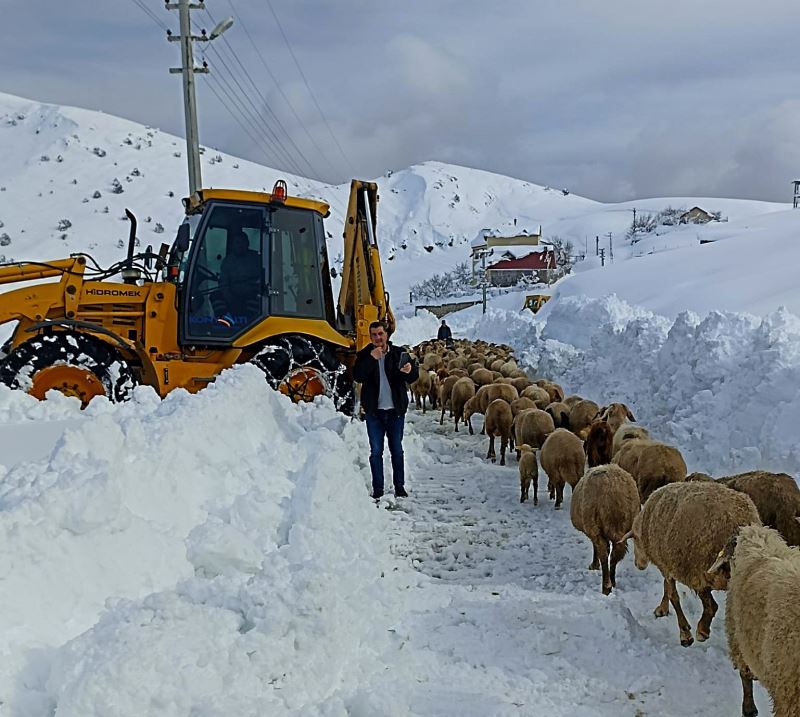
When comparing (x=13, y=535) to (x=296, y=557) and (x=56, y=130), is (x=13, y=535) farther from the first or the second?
(x=56, y=130)

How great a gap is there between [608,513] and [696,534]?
1.20 meters

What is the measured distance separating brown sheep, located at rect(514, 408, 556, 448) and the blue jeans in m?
1.68

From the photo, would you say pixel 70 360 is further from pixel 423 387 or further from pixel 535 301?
pixel 535 301

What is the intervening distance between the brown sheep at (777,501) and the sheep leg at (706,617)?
98 cm

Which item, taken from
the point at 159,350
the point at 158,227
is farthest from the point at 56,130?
the point at 159,350

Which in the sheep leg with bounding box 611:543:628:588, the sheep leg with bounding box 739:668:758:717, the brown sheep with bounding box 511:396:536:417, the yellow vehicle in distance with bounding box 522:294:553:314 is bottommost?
the sheep leg with bounding box 739:668:758:717

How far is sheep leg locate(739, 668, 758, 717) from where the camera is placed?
372 cm

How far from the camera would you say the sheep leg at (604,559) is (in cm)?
545

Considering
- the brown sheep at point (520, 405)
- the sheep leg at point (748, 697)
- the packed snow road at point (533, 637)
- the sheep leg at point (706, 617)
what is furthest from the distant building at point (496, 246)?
the sheep leg at point (748, 697)

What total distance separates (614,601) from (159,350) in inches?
242

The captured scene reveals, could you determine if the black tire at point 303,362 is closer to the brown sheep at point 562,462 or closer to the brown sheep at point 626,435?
the brown sheep at point 562,462

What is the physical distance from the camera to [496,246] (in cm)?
7669

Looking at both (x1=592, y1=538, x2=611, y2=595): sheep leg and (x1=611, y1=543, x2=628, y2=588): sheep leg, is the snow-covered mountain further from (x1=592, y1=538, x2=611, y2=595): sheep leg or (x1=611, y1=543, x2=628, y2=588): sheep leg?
(x1=611, y1=543, x2=628, y2=588): sheep leg

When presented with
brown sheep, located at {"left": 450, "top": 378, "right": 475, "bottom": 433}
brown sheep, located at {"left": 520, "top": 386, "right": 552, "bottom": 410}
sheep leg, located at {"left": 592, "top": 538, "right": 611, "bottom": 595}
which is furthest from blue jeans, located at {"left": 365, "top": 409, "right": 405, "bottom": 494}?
brown sheep, located at {"left": 450, "top": 378, "right": 475, "bottom": 433}
